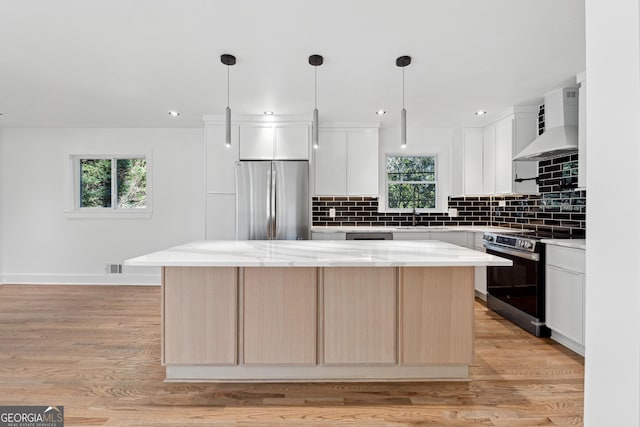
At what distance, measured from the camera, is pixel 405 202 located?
5.12m

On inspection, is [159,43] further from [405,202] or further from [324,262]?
[405,202]

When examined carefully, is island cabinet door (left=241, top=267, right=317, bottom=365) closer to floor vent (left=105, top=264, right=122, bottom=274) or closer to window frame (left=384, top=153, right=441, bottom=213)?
window frame (left=384, top=153, right=441, bottom=213)

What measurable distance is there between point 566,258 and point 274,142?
3.33m

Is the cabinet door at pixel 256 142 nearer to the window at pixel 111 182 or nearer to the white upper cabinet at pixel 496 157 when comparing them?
the window at pixel 111 182

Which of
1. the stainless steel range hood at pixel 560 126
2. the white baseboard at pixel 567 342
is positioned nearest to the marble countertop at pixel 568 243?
the white baseboard at pixel 567 342

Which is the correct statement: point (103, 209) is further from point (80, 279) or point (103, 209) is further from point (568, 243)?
point (568, 243)

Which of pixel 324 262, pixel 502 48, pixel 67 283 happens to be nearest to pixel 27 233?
pixel 67 283

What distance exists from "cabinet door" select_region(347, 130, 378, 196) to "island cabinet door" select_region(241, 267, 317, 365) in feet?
8.76

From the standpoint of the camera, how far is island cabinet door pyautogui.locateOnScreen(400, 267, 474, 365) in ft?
7.28

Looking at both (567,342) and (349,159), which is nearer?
(567,342)

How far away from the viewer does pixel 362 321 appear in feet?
7.32

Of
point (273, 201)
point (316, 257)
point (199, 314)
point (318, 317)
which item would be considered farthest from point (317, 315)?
point (273, 201)

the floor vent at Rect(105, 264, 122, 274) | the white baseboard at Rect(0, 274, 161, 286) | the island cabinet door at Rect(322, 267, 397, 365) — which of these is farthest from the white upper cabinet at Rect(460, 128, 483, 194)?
the floor vent at Rect(105, 264, 122, 274)

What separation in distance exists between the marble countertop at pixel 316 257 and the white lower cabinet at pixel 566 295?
0.97 m
